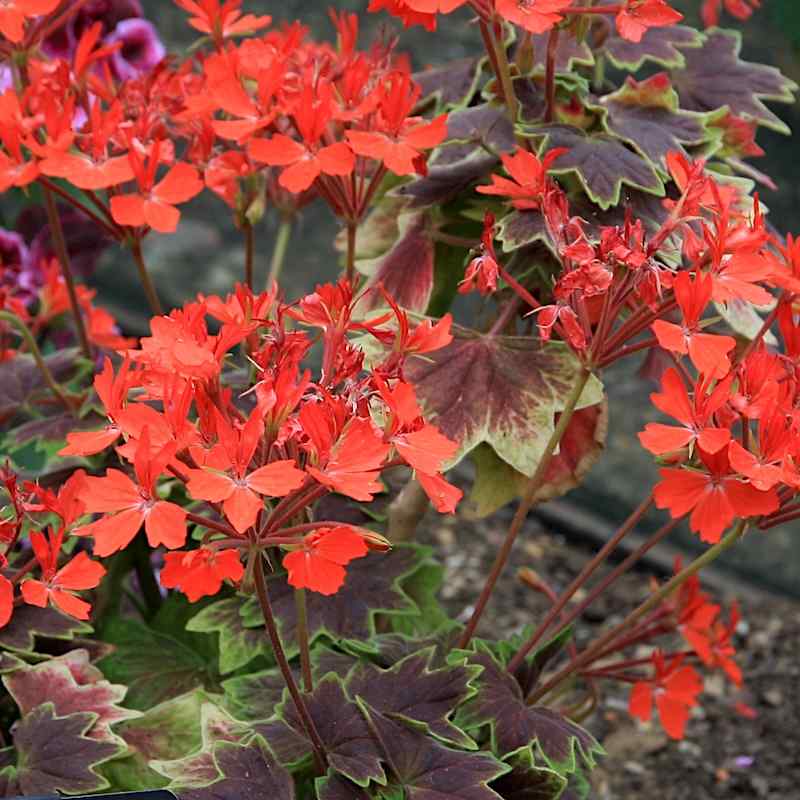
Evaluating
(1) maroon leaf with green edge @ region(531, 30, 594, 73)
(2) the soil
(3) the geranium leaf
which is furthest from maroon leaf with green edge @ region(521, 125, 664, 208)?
(2) the soil

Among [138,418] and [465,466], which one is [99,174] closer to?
[138,418]

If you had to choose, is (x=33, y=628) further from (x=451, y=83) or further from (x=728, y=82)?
(x=728, y=82)

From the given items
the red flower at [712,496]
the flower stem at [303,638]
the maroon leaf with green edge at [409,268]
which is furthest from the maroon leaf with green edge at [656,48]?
the flower stem at [303,638]

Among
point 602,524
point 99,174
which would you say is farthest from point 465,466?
point 99,174

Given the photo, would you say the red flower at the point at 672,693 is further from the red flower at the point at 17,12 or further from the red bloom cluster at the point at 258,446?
the red flower at the point at 17,12

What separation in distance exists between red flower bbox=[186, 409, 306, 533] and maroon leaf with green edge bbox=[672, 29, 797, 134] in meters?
0.66

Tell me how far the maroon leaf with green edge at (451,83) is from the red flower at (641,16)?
0.25 metres

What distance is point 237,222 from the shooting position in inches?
46.1

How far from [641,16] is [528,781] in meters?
0.58

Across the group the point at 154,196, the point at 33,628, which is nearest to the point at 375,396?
the point at 154,196

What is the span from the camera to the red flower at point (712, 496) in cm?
84

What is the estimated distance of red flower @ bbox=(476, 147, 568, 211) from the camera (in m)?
0.92

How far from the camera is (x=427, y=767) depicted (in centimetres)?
91

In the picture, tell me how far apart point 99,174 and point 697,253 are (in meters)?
0.46
